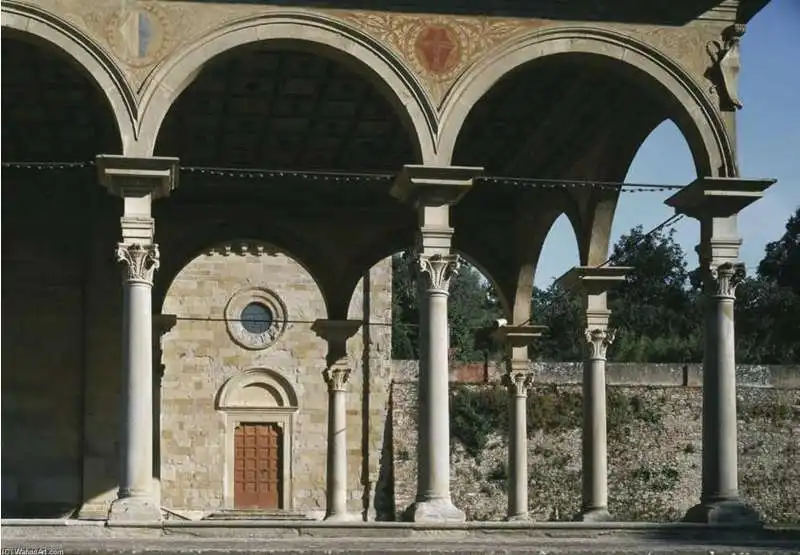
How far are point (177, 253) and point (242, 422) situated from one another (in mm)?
11979

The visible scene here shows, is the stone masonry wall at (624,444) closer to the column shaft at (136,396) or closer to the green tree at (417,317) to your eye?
the green tree at (417,317)

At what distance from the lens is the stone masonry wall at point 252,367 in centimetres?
Answer: 3850

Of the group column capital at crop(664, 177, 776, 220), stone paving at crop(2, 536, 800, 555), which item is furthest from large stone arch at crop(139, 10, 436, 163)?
stone paving at crop(2, 536, 800, 555)

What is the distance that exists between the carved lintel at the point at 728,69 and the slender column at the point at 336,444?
10.6m

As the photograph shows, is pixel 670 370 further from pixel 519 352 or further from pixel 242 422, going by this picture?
pixel 519 352

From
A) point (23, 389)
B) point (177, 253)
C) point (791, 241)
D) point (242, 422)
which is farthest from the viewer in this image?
point (791, 241)

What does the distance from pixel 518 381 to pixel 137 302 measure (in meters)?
10.9

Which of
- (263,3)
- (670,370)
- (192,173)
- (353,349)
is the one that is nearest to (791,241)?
(670,370)

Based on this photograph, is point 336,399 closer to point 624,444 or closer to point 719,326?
point 719,326

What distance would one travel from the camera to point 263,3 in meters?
18.7

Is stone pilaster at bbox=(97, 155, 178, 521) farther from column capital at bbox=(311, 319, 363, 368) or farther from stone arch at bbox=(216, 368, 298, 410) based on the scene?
stone arch at bbox=(216, 368, 298, 410)

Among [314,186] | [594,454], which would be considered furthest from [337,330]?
[594,454]

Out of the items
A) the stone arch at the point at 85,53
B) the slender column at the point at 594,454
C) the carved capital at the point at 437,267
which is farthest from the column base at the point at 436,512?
the slender column at the point at 594,454

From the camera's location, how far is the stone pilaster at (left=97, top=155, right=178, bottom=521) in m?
18.1
